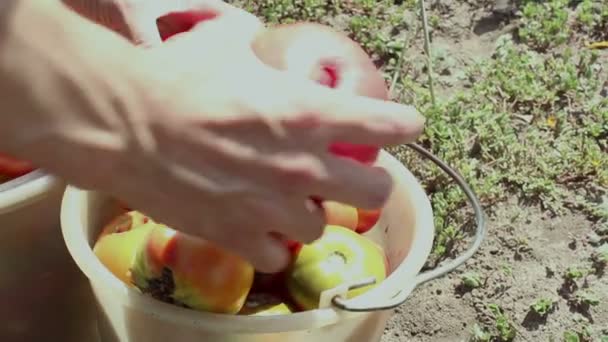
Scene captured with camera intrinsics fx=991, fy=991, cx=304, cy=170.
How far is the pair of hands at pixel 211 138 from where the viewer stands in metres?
0.90

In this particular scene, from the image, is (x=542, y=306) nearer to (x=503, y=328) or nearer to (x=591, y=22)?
(x=503, y=328)

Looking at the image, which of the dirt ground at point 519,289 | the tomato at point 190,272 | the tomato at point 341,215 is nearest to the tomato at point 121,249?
the tomato at point 190,272

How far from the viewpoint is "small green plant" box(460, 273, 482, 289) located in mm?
1886

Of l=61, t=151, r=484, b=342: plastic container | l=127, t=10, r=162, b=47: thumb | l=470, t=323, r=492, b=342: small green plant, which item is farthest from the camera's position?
l=470, t=323, r=492, b=342: small green plant

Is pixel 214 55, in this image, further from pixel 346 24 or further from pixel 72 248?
pixel 346 24

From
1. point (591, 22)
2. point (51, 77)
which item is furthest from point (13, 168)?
point (591, 22)

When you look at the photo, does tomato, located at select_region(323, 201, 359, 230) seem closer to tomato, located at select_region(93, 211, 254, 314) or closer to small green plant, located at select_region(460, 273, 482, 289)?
tomato, located at select_region(93, 211, 254, 314)

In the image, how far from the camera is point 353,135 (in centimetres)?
94

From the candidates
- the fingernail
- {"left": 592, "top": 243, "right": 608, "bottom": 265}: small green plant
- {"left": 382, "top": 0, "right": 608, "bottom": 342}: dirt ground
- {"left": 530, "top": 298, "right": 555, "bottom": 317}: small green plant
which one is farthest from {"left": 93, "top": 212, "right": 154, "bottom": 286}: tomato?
{"left": 592, "top": 243, "right": 608, "bottom": 265}: small green plant

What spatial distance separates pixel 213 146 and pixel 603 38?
1.75 meters

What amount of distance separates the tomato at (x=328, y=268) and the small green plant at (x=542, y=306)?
0.58m

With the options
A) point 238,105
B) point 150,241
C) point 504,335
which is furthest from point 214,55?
point 504,335

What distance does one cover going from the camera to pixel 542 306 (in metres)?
1.84

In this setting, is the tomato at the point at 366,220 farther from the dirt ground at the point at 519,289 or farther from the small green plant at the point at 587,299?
the small green plant at the point at 587,299
